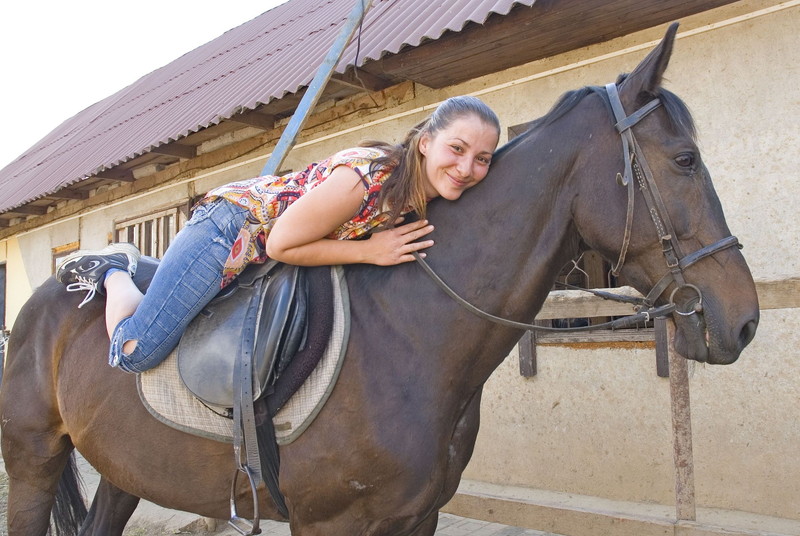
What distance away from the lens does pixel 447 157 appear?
6.30ft

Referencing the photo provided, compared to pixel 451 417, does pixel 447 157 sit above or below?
above

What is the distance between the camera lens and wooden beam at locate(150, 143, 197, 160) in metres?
7.11

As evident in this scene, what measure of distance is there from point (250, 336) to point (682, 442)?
2101mm

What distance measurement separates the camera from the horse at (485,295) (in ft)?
5.63

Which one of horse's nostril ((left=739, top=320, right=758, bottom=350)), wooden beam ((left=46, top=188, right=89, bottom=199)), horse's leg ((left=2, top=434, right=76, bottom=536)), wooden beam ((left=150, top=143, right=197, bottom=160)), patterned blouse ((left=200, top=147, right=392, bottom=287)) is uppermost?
wooden beam ((left=150, top=143, right=197, bottom=160))

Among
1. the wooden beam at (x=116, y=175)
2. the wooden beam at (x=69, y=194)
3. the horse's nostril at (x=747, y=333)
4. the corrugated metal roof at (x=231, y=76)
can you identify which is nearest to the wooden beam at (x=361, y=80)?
the corrugated metal roof at (x=231, y=76)

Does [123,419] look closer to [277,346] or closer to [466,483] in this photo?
[277,346]

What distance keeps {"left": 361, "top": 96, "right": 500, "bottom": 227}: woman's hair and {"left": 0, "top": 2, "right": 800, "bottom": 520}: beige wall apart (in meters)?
2.86

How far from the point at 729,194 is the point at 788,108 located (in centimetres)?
61

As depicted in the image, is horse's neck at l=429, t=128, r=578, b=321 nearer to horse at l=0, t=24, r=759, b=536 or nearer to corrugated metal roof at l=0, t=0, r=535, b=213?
horse at l=0, t=24, r=759, b=536

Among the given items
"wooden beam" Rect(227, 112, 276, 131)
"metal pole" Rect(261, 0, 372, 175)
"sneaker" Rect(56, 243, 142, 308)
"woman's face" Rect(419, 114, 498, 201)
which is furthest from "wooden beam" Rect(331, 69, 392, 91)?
"woman's face" Rect(419, 114, 498, 201)

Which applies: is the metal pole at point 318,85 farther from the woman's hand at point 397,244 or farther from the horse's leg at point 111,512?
the woman's hand at point 397,244

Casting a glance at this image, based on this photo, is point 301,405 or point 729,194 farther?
point 729,194

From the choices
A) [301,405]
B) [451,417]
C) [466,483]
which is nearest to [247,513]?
[301,405]
